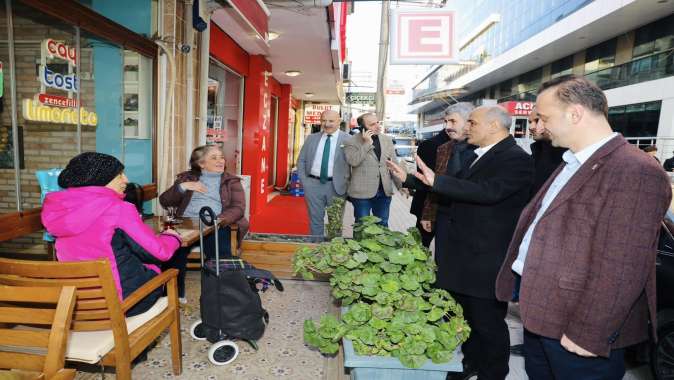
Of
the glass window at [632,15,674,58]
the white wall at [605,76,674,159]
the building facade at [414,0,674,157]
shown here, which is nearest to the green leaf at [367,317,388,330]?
the building facade at [414,0,674,157]

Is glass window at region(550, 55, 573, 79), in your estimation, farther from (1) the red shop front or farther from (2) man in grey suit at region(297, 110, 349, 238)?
(2) man in grey suit at region(297, 110, 349, 238)

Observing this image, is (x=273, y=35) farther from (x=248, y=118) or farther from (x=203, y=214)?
(x=203, y=214)

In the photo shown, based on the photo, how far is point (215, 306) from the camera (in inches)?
106

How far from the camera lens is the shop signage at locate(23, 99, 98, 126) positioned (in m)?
2.88

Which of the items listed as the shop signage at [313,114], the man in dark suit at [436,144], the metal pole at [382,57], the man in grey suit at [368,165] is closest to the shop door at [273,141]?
the shop signage at [313,114]

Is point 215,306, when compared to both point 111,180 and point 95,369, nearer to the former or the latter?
point 95,369

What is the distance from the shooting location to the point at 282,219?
24.2 ft

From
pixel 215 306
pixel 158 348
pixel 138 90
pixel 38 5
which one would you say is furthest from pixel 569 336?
pixel 138 90

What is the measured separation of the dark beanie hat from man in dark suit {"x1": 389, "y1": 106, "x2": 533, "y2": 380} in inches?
65.9

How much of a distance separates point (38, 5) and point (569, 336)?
3421mm

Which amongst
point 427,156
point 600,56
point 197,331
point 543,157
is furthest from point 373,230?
point 600,56

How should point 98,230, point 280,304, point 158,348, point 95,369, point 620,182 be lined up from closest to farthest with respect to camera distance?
point 620,182 < point 98,230 < point 95,369 < point 158,348 < point 280,304

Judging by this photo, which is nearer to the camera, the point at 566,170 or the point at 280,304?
the point at 566,170

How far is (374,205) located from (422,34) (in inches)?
89.6
